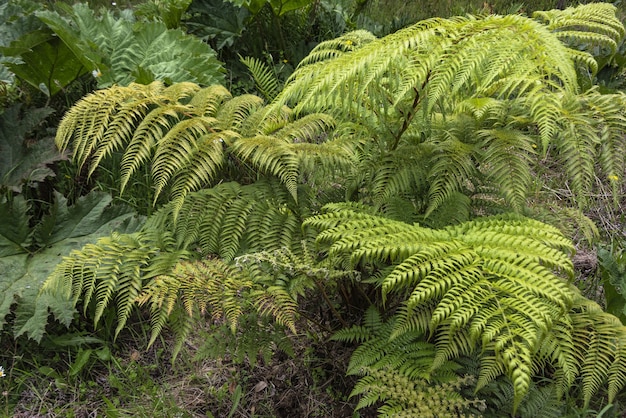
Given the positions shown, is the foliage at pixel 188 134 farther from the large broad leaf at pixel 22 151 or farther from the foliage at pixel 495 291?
the large broad leaf at pixel 22 151

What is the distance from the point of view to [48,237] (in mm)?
2412

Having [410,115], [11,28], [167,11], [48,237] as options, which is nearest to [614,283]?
[410,115]

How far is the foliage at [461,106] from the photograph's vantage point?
157 cm

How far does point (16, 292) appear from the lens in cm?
215

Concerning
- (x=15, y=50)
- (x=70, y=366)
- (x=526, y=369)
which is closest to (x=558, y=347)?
(x=526, y=369)

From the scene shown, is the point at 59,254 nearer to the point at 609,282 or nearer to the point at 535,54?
the point at 535,54

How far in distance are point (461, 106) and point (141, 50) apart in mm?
1930

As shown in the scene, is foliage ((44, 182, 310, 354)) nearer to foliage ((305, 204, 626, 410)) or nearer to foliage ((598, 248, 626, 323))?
foliage ((305, 204, 626, 410))

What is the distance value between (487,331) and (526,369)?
0.40 ft

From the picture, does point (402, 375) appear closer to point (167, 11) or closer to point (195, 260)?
point (195, 260)

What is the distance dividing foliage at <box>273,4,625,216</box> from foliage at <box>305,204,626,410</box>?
0.14 meters

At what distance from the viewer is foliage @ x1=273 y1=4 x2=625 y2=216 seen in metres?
1.57

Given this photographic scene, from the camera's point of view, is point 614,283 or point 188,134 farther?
point 614,283

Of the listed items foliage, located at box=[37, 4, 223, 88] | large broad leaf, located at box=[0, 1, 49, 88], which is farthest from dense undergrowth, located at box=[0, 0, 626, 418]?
foliage, located at box=[37, 4, 223, 88]
